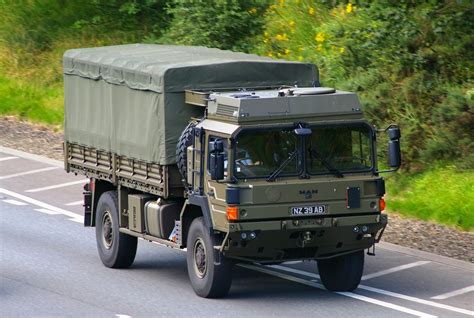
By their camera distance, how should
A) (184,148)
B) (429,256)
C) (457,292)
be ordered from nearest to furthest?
(184,148) < (457,292) < (429,256)

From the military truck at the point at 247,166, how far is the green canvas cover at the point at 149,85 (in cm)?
2

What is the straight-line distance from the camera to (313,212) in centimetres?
1566

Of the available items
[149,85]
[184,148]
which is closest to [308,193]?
[184,148]

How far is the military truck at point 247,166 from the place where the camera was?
611 inches

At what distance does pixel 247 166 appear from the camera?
615 inches

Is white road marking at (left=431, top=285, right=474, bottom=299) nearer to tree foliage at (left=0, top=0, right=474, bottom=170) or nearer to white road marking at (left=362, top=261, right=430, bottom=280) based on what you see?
white road marking at (left=362, top=261, right=430, bottom=280)

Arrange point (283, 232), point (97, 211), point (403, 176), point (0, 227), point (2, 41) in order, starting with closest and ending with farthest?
point (283, 232), point (97, 211), point (0, 227), point (403, 176), point (2, 41)

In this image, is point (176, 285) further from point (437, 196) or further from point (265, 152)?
point (437, 196)

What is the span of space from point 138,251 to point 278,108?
4846mm

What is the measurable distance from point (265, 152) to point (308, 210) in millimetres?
822

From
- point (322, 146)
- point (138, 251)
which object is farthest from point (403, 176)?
point (322, 146)

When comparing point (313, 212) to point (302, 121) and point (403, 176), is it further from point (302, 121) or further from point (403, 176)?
point (403, 176)

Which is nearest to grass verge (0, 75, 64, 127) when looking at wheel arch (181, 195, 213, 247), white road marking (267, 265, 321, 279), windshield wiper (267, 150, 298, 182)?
white road marking (267, 265, 321, 279)

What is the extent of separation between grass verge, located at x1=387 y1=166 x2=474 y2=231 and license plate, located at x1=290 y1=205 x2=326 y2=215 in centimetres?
517
